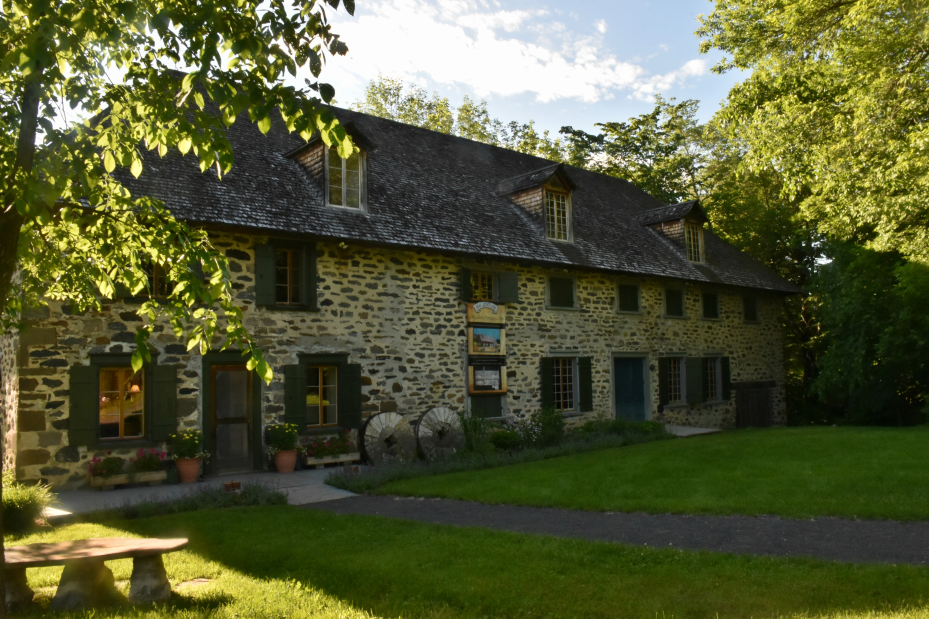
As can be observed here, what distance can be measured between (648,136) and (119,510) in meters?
26.8

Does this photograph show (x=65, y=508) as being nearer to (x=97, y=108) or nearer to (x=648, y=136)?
(x=97, y=108)

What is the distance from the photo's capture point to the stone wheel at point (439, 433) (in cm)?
1315

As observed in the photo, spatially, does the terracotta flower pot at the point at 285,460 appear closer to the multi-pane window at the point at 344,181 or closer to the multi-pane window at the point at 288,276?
the multi-pane window at the point at 288,276

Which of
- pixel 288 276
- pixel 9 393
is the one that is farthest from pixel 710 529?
pixel 9 393

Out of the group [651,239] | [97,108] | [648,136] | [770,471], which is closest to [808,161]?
[651,239]

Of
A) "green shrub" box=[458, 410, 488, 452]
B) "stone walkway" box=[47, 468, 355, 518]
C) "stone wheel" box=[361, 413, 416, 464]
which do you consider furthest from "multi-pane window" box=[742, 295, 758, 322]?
"stone walkway" box=[47, 468, 355, 518]

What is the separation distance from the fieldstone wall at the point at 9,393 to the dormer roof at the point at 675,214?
1655 cm

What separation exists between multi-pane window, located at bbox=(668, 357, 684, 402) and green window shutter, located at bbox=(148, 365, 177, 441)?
525 inches

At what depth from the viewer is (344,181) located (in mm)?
13773

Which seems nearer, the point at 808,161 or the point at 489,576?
the point at 489,576

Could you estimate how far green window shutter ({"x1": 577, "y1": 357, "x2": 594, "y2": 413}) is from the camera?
55.9ft

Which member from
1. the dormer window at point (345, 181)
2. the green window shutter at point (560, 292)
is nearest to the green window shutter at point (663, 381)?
the green window shutter at point (560, 292)

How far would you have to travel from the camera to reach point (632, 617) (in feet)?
14.9

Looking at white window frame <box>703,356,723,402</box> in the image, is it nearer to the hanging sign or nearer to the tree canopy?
the hanging sign
